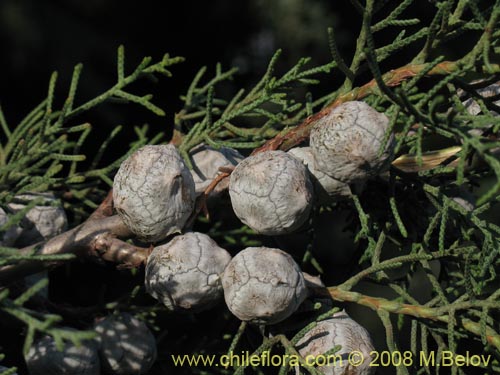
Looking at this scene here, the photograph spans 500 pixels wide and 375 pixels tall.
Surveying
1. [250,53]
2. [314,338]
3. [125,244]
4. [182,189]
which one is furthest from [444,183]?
[250,53]

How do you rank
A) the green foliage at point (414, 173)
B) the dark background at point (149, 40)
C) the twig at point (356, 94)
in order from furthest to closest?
the dark background at point (149, 40)
the twig at point (356, 94)
the green foliage at point (414, 173)

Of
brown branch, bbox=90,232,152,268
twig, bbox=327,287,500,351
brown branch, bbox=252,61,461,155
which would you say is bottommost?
twig, bbox=327,287,500,351

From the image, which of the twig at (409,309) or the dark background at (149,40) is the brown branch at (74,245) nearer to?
the twig at (409,309)

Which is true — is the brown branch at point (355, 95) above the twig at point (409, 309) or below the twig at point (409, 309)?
above

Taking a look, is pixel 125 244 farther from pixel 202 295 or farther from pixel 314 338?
pixel 314 338

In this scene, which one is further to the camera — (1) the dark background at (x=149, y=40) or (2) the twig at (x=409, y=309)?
(1) the dark background at (x=149, y=40)

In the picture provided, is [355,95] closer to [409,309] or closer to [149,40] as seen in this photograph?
[409,309]

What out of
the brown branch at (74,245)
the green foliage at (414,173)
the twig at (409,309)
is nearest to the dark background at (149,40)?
the green foliage at (414,173)

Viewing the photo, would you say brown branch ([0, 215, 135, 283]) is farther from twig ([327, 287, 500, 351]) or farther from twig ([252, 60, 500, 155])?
twig ([327, 287, 500, 351])

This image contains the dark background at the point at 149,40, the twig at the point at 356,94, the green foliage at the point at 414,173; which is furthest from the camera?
the dark background at the point at 149,40

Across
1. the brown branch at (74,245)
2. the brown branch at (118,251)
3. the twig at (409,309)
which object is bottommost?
the twig at (409,309)

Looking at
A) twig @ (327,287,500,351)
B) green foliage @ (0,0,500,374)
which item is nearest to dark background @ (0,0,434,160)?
green foliage @ (0,0,500,374)

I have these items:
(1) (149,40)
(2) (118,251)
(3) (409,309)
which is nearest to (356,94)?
(3) (409,309)
